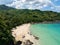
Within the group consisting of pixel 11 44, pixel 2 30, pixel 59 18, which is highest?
pixel 2 30

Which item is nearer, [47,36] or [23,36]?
[23,36]

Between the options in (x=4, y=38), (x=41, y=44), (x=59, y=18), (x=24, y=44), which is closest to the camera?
(x=4, y=38)

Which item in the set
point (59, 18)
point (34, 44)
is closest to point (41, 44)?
point (34, 44)

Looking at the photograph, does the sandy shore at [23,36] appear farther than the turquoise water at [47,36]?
No

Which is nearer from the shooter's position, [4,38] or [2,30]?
[4,38]

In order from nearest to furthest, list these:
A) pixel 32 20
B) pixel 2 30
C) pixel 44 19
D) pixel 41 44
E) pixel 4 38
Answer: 1. pixel 4 38
2. pixel 2 30
3. pixel 41 44
4. pixel 32 20
5. pixel 44 19

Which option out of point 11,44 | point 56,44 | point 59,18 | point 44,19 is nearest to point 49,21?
point 44,19

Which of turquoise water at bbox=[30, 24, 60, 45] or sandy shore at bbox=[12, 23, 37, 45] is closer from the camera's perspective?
sandy shore at bbox=[12, 23, 37, 45]

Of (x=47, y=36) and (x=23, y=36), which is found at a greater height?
(x=23, y=36)

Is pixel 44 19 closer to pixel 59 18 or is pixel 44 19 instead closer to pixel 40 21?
pixel 40 21

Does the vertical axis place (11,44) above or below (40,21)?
above
